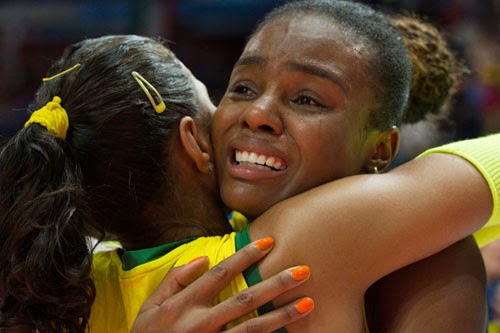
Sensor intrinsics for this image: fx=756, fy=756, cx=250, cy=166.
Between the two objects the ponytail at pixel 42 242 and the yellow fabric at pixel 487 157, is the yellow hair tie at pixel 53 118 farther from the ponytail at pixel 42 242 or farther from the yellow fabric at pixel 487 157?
the yellow fabric at pixel 487 157

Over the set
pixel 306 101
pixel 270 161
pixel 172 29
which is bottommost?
pixel 172 29

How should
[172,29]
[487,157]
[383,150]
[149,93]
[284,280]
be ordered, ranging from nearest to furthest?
[284,280], [487,157], [149,93], [383,150], [172,29]

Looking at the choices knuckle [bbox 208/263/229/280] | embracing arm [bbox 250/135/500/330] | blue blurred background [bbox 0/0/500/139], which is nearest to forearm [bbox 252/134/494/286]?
embracing arm [bbox 250/135/500/330]

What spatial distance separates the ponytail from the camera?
148 cm

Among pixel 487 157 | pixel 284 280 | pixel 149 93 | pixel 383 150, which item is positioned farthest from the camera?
pixel 383 150

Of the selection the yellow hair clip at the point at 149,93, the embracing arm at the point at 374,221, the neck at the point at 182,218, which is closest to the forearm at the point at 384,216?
the embracing arm at the point at 374,221

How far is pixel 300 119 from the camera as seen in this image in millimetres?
1624

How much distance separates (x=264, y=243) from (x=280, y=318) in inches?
5.6

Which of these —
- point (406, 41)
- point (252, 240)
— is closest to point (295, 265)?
point (252, 240)

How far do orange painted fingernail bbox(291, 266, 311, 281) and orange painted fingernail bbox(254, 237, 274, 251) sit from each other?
73mm

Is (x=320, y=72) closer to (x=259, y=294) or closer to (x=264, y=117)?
(x=264, y=117)

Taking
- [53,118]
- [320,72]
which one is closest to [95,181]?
[53,118]

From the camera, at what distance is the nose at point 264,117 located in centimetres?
162

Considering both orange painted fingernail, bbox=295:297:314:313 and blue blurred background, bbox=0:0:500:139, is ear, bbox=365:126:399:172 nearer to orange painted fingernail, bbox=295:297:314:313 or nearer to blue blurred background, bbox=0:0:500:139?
orange painted fingernail, bbox=295:297:314:313
